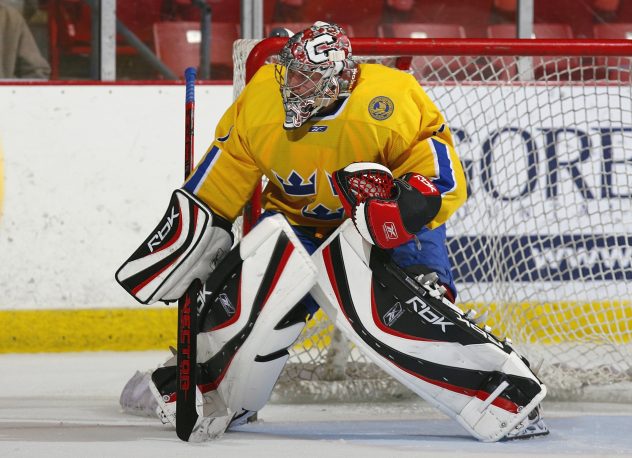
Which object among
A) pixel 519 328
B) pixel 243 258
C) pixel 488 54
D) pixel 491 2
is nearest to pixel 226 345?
pixel 243 258

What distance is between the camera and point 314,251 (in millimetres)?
2854

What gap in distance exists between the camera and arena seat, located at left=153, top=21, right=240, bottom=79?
14.4ft

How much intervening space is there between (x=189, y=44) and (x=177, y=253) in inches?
72.3

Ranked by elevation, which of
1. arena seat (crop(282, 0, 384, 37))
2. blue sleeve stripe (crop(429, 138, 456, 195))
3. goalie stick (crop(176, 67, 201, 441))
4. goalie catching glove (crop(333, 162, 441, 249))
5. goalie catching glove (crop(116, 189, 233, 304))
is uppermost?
arena seat (crop(282, 0, 384, 37))

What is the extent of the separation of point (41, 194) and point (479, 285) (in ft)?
4.92

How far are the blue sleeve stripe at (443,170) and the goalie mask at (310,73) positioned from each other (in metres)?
0.26

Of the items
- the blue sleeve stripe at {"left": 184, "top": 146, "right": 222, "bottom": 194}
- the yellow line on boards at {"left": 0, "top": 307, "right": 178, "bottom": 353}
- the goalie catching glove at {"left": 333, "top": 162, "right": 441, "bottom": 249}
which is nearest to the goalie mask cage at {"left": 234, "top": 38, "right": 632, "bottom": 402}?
the yellow line on boards at {"left": 0, "top": 307, "right": 178, "bottom": 353}

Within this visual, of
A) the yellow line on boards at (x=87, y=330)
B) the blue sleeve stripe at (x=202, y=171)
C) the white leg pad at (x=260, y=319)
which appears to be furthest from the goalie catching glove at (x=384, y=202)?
the yellow line on boards at (x=87, y=330)

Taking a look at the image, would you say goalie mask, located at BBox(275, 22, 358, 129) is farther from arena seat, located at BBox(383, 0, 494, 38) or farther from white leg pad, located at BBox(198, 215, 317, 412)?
arena seat, located at BBox(383, 0, 494, 38)

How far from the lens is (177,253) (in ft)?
9.00

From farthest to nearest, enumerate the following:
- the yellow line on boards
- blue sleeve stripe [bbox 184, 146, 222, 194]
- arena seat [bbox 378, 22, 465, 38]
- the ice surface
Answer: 1. arena seat [bbox 378, 22, 465, 38]
2. the yellow line on boards
3. blue sleeve stripe [bbox 184, 146, 222, 194]
4. the ice surface

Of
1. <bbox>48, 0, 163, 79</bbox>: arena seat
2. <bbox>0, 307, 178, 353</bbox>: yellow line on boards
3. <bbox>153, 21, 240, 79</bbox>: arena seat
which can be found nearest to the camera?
<bbox>0, 307, 178, 353</bbox>: yellow line on boards

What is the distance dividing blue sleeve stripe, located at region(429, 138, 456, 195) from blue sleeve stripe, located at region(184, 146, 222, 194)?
1.67ft

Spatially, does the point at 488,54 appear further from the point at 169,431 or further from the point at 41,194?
the point at 41,194
